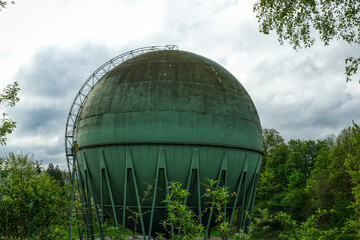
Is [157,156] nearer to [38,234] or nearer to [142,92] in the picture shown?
[142,92]

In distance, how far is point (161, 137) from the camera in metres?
18.1

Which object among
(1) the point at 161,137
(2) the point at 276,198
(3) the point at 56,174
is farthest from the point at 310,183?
(3) the point at 56,174

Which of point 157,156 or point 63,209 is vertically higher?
point 157,156

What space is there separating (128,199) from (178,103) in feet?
21.2

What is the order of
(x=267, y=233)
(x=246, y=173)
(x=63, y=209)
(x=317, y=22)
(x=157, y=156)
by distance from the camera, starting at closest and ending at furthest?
(x=63, y=209), (x=317, y=22), (x=157, y=156), (x=246, y=173), (x=267, y=233)

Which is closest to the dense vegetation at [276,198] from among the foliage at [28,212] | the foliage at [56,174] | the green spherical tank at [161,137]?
the foliage at [28,212]

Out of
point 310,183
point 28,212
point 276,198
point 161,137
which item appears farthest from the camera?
point 276,198

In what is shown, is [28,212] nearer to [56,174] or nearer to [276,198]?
[276,198]

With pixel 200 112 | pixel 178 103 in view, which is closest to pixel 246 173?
pixel 200 112

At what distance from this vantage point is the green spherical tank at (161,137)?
18.1 metres

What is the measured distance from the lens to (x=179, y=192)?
20.0 ft

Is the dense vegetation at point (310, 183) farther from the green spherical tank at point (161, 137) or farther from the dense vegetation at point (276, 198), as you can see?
the green spherical tank at point (161, 137)

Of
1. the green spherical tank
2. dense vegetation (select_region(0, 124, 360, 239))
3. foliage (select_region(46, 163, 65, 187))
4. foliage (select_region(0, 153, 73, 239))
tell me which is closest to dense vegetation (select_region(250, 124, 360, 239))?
dense vegetation (select_region(0, 124, 360, 239))

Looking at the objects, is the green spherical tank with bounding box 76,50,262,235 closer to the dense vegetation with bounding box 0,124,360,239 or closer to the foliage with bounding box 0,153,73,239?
the dense vegetation with bounding box 0,124,360,239
